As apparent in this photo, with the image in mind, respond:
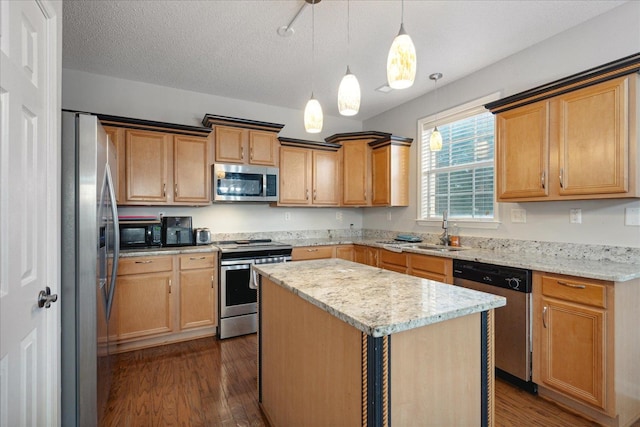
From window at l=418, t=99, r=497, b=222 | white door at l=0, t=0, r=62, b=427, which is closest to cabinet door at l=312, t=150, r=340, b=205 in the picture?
window at l=418, t=99, r=497, b=222

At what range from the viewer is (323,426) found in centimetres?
131

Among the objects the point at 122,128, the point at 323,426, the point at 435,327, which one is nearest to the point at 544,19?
the point at 435,327

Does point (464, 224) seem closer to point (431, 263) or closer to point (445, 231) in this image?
point (445, 231)

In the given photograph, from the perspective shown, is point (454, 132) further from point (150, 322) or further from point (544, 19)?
point (150, 322)

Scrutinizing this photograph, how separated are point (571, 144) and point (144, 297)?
3772 millimetres

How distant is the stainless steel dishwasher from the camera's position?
2.20m

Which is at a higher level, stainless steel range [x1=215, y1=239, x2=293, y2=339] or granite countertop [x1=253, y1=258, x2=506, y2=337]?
granite countertop [x1=253, y1=258, x2=506, y2=337]

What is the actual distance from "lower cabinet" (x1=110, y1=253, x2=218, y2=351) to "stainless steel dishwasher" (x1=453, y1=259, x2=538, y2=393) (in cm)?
260

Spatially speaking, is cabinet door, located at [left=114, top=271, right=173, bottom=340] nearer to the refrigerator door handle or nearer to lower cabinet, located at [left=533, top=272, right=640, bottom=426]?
the refrigerator door handle

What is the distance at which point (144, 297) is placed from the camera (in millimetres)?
2920

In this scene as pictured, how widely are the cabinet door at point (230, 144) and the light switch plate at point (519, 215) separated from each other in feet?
9.55

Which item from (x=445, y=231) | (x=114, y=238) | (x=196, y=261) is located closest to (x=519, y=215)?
(x=445, y=231)

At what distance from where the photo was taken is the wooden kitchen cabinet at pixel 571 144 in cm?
197

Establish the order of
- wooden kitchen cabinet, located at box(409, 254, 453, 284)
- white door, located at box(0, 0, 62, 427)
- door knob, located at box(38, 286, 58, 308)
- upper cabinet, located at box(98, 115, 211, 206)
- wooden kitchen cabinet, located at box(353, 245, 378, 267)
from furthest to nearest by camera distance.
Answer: wooden kitchen cabinet, located at box(353, 245, 378, 267), upper cabinet, located at box(98, 115, 211, 206), wooden kitchen cabinet, located at box(409, 254, 453, 284), door knob, located at box(38, 286, 58, 308), white door, located at box(0, 0, 62, 427)
